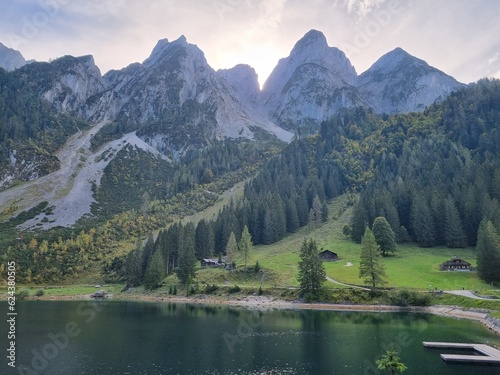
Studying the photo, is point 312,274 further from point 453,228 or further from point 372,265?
point 453,228

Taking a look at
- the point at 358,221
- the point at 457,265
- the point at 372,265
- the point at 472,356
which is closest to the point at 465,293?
the point at 372,265

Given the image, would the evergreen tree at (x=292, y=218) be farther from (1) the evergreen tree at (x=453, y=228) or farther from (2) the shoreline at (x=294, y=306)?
(2) the shoreline at (x=294, y=306)

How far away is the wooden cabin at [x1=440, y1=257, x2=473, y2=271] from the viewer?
98.9 m

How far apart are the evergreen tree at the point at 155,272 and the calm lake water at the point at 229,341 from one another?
37585 mm

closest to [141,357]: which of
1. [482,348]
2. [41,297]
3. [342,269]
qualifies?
[482,348]

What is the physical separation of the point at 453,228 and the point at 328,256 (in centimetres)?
4315

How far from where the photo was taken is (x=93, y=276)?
145 m

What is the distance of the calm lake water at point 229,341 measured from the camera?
42938 mm

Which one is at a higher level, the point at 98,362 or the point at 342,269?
the point at 342,269

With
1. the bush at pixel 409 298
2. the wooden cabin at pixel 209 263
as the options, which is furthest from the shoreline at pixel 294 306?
the wooden cabin at pixel 209 263

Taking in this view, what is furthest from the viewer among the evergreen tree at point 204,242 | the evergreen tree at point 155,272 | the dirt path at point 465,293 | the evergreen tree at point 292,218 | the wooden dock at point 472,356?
the evergreen tree at point 292,218

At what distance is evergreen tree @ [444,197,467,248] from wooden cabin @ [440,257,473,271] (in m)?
21.8

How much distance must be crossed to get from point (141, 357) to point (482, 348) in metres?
46.6

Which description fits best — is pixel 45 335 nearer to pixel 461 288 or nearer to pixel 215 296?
pixel 215 296
